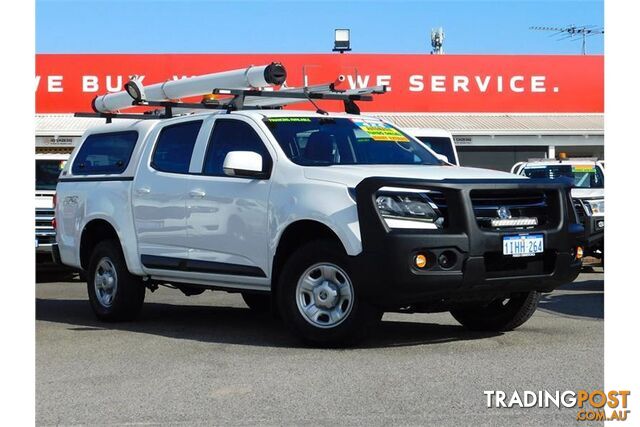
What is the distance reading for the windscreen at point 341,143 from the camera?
348 inches

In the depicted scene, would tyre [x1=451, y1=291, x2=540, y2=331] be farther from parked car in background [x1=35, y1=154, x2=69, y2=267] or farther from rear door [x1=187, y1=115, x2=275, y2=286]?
parked car in background [x1=35, y1=154, x2=69, y2=267]

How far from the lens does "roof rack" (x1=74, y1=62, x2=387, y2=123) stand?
31.8ft

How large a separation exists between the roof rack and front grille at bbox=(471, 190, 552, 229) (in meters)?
2.22

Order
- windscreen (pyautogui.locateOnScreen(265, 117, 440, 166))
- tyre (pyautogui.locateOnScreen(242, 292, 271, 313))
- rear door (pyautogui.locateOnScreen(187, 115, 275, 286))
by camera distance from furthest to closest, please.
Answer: tyre (pyautogui.locateOnScreen(242, 292, 271, 313)) < windscreen (pyautogui.locateOnScreen(265, 117, 440, 166)) < rear door (pyautogui.locateOnScreen(187, 115, 275, 286))

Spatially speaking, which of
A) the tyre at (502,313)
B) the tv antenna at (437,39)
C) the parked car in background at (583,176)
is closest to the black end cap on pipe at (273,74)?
the tyre at (502,313)

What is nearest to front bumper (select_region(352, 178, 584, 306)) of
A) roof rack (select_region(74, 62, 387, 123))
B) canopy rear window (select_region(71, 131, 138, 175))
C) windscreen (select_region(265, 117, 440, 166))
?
windscreen (select_region(265, 117, 440, 166))

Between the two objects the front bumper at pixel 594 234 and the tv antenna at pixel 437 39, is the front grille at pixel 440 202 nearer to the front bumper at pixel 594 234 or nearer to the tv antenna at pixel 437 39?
the front bumper at pixel 594 234

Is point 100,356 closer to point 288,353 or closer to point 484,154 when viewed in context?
point 288,353

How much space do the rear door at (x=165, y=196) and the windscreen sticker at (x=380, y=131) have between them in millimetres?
1483

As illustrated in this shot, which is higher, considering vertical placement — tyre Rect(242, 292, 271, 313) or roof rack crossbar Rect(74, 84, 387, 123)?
roof rack crossbar Rect(74, 84, 387, 123)

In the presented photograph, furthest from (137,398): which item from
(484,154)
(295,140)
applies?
(484,154)

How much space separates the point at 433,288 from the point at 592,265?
10428mm

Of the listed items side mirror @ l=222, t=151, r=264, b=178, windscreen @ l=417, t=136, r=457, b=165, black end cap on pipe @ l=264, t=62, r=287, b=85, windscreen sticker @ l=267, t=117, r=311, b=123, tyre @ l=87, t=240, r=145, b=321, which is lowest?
tyre @ l=87, t=240, r=145, b=321

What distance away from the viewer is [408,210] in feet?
25.5
